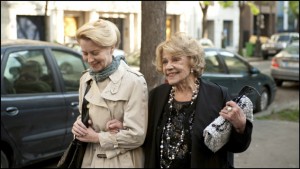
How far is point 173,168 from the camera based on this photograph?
2471 mm

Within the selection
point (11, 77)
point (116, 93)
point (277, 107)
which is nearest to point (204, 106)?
point (116, 93)

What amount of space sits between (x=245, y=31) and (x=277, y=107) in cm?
3189

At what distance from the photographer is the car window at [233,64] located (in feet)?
30.9

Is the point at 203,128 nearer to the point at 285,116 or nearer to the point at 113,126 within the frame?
the point at 113,126

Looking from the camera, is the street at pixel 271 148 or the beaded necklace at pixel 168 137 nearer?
the beaded necklace at pixel 168 137

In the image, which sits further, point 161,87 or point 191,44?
point 161,87

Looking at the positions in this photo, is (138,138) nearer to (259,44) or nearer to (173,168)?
(173,168)

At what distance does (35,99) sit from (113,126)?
3228 mm

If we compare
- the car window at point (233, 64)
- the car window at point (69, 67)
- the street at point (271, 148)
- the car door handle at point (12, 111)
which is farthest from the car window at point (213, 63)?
the car door handle at point (12, 111)

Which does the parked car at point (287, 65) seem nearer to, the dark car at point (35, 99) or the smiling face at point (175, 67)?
the dark car at point (35, 99)

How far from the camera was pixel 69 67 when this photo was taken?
6.16 m

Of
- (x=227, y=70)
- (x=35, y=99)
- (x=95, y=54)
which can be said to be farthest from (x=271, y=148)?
(x=95, y=54)

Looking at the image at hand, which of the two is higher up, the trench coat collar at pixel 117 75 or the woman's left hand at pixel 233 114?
the trench coat collar at pixel 117 75

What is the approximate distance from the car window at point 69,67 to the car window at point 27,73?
8.1 inches
